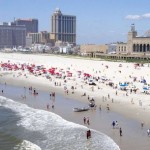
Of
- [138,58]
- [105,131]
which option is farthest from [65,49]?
[105,131]

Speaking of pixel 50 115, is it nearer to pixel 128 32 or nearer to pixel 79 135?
pixel 79 135

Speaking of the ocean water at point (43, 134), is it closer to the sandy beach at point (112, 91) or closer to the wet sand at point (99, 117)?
the wet sand at point (99, 117)

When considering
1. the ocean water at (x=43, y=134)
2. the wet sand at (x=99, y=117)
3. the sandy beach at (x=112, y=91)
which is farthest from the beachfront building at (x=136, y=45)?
the ocean water at (x=43, y=134)

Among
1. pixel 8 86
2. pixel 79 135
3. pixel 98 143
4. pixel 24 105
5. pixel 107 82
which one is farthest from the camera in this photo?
pixel 8 86

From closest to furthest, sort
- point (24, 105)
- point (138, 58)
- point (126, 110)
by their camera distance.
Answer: point (126, 110)
point (24, 105)
point (138, 58)

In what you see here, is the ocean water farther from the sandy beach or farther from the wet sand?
the sandy beach

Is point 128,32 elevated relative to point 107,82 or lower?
elevated

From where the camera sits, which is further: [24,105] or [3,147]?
[24,105]
